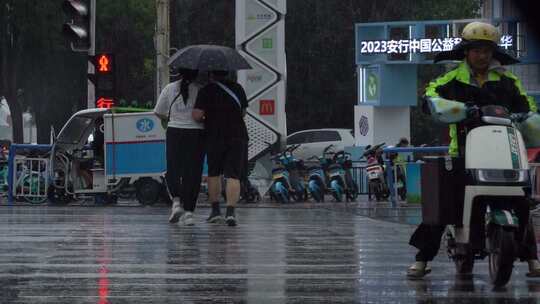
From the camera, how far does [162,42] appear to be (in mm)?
30391

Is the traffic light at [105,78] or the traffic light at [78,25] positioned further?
the traffic light at [78,25]

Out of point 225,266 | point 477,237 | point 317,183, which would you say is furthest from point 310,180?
point 477,237

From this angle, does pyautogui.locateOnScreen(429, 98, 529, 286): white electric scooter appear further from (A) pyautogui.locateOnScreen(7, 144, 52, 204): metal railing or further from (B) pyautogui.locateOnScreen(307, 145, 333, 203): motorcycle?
(B) pyautogui.locateOnScreen(307, 145, 333, 203): motorcycle

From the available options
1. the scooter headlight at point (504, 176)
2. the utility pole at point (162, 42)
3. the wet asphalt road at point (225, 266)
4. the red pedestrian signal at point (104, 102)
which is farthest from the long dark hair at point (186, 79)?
the utility pole at point (162, 42)

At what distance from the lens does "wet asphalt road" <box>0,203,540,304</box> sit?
8.64 meters

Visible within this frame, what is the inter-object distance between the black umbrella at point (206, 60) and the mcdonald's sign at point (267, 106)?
880 cm

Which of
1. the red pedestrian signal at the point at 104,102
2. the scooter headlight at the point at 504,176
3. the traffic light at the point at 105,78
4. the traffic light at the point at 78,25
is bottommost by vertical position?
the scooter headlight at the point at 504,176

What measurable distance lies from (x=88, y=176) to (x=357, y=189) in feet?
21.6

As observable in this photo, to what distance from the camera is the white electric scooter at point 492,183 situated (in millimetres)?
8953

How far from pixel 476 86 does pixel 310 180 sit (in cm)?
1860

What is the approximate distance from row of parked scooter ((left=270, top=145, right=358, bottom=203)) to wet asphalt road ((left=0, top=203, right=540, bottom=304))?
10.8 m

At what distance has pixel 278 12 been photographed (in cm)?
2562

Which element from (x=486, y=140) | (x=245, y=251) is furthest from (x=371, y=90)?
(x=486, y=140)

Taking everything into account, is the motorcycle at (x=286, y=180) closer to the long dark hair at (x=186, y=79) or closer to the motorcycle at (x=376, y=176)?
the motorcycle at (x=376, y=176)
